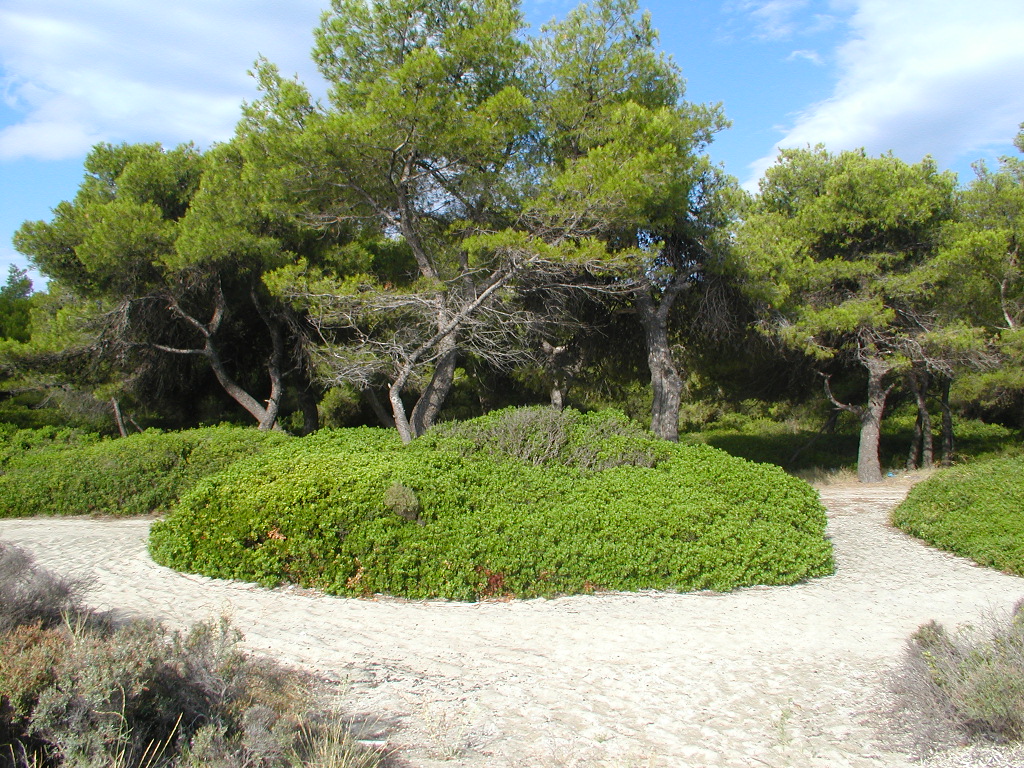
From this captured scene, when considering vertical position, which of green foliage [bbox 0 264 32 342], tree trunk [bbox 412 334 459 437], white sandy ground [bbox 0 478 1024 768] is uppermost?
green foliage [bbox 0 264 32 342]

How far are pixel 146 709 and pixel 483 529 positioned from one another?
3.64 metres

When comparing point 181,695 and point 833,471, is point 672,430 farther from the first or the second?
point 181,695

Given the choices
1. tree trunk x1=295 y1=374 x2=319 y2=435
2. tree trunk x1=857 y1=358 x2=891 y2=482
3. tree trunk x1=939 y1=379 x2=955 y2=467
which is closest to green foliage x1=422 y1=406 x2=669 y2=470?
tree trunk x1=295 y1=374 x2=319 y2=435

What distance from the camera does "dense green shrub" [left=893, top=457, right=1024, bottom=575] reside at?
767cm

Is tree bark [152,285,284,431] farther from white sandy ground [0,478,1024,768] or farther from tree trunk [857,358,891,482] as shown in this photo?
tree trunk [857,358,891,482]

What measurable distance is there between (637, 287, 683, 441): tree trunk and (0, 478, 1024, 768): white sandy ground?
5465 millimetres

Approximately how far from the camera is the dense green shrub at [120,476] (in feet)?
31.6

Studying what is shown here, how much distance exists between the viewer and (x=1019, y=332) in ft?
41.3

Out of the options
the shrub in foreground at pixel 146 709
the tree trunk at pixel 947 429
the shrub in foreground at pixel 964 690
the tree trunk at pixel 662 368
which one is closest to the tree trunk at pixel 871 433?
the tree trunk at pixel 947 429

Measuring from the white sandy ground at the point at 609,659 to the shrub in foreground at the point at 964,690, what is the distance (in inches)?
5.7

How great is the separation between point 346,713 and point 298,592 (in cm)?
255

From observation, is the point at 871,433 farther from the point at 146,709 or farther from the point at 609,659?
the point at 146,709

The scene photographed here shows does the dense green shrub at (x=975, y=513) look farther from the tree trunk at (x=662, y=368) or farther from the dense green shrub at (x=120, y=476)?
the dense green shrub at (x=120, y=476)

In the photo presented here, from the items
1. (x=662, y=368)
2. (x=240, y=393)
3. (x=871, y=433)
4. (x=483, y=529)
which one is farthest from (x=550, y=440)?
(x=871, y=433)
